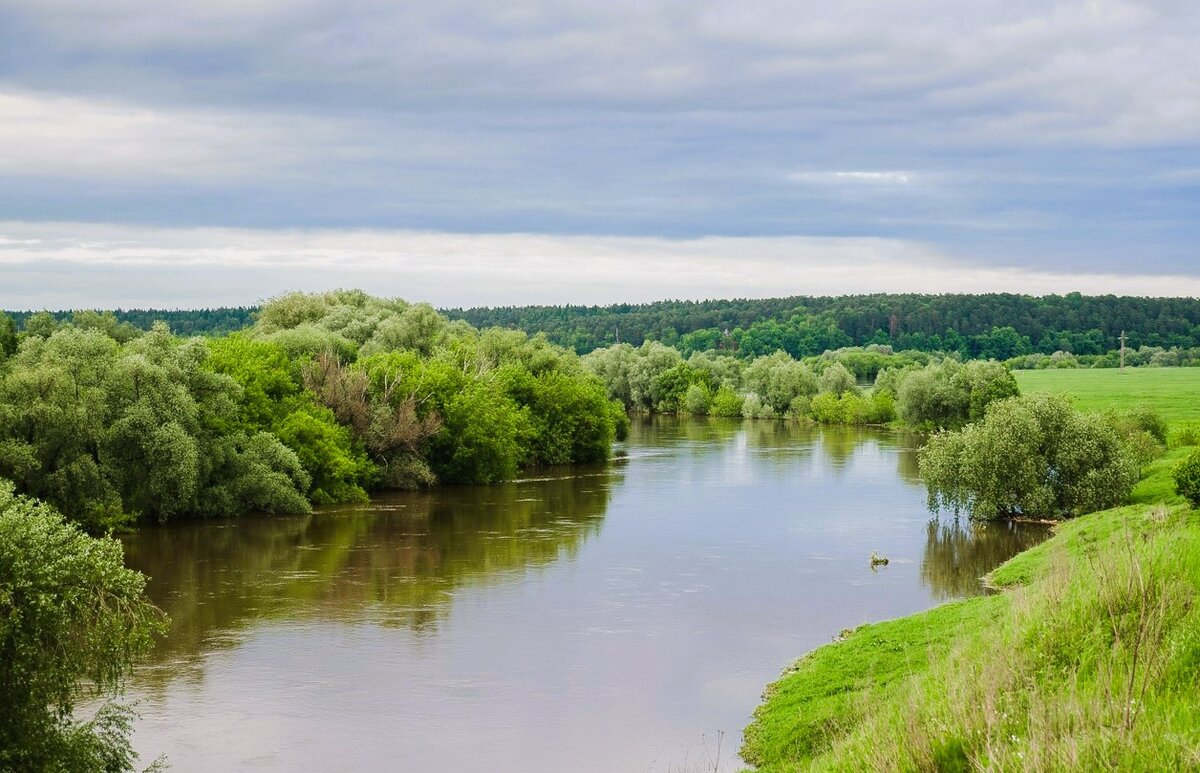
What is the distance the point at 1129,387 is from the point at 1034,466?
3381 inches

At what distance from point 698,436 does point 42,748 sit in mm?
88684

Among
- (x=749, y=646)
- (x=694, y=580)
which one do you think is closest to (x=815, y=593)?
(x=694, y=580)

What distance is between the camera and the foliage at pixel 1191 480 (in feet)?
126

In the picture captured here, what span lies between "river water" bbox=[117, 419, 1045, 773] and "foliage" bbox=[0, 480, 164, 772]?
4.77 m

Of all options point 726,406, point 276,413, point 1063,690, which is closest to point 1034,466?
point 276,413

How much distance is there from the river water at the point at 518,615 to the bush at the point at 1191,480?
766 centimetres

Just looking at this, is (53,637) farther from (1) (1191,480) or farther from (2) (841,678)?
(1) (1191,480)

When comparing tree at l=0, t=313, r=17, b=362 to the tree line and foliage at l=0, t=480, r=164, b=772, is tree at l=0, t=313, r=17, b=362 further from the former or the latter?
the tree line

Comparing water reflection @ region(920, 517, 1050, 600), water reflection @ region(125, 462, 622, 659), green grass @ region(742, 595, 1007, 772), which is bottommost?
water reflection @ region(125, 462, 622, 659)

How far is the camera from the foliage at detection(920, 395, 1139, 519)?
51.3m

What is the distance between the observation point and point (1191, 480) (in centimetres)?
3912

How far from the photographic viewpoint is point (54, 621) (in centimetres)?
1811

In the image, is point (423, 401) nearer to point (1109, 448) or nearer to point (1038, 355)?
point (1109, 448)

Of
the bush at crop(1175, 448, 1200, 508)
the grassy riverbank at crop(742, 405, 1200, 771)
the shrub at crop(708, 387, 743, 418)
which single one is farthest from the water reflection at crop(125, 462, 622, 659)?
the shrub at crop(708, 387, 743, 418)
